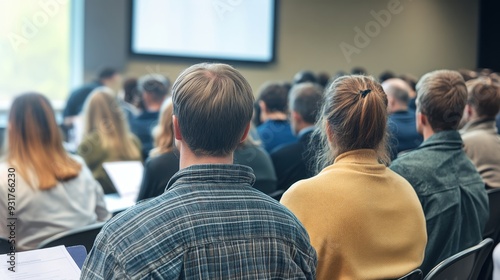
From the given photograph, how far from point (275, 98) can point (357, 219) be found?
2343 mm

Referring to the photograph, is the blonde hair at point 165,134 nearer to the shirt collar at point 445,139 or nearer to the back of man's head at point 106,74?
the shirt collar at point 445,139

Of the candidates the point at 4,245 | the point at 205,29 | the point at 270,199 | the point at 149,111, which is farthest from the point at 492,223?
the point at 205,29

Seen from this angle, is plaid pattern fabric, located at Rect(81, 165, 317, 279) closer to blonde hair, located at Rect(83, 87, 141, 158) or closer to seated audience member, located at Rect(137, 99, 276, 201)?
seated audience member, located at Rect(137, 99, 276, 201)

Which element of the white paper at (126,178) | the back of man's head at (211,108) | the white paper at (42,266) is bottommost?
the white paper at (126,178)

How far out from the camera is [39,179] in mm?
2248

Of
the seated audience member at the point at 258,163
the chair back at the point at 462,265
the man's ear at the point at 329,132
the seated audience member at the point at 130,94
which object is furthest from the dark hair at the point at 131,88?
the chair back at the point at 462,265

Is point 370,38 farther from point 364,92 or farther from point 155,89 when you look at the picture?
point 364,92

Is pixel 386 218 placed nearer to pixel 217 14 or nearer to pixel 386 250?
pixel 386 250

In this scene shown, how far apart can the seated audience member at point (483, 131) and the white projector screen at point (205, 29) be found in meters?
4.91

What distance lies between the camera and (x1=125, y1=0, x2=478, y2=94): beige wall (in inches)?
335

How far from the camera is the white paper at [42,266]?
1.27 m

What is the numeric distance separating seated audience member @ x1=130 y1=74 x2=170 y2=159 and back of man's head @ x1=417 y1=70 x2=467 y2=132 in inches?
98.5

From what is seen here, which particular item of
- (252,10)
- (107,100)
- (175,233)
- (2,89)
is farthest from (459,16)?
(175,233)

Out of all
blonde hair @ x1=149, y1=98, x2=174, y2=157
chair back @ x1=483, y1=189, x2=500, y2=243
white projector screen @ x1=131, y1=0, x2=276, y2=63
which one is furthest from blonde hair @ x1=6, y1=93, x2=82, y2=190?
white projector screen @ x1=131, y1=0, x2=276, y2=63
